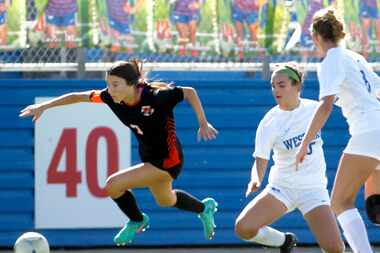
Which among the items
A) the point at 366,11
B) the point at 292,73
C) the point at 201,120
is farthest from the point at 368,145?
the point at 366,11

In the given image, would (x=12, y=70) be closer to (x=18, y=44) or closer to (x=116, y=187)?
(x=18, y=44)

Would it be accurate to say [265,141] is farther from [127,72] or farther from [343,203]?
[127,72]

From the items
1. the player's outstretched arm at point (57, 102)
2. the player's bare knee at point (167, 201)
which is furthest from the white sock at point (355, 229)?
the player's outstretched arm at point (57, 102)

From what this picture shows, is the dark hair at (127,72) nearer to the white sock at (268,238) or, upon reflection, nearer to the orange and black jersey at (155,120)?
the orange and black jersey at (155,120)

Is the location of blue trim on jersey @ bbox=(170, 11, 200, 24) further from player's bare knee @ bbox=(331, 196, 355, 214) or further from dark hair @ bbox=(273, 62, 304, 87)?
player's bare knee @ bbox=(331, 196, 355, 214)

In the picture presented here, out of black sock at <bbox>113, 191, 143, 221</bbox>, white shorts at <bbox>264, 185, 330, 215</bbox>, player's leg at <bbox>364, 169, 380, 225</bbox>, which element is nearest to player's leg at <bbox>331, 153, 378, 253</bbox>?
player's leg at <bbox>364, 169, 380, 225</bbox>

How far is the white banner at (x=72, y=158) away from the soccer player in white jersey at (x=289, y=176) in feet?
8.94

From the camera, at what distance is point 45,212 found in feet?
34.1

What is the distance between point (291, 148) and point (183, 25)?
2.87m

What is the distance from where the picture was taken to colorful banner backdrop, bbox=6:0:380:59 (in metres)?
10.2

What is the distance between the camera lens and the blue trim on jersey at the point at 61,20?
1020cm

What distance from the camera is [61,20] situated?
10.2 meters

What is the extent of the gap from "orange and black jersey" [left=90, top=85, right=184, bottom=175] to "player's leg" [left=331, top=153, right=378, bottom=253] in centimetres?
166

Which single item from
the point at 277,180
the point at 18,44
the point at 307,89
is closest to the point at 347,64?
the point at 277,180
